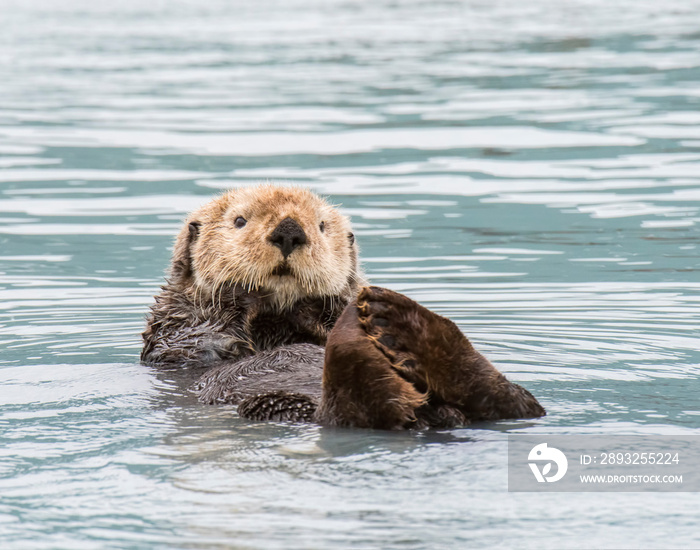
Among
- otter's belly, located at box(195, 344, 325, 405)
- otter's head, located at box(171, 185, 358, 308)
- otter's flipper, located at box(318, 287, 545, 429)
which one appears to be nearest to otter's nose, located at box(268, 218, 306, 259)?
otter's head, located at box(171, 185, 358, 308)

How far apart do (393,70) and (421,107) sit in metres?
3.26

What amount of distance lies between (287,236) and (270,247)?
0.32ft

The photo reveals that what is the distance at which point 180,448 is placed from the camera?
11.3ft

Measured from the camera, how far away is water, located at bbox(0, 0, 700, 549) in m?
2.85

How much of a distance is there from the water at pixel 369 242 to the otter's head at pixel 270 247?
55 cm

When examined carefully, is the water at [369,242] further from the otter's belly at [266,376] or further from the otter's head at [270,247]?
the otter's head at [270,247]

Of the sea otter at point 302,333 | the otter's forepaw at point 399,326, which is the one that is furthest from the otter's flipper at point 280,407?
the otter's forepaw at point 399,326

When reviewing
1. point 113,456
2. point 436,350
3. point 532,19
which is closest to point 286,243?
point 436,350

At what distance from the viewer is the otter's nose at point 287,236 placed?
4430mm

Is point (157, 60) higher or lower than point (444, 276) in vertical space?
higher

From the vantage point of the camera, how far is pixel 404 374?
11.5ft

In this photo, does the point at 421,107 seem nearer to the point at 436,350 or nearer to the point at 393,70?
the point at 393,70

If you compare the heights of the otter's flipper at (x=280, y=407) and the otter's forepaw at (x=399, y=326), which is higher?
the otter's forepaw at (x=399, y=326)

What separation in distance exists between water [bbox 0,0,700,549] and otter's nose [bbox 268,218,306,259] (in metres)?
0.71
